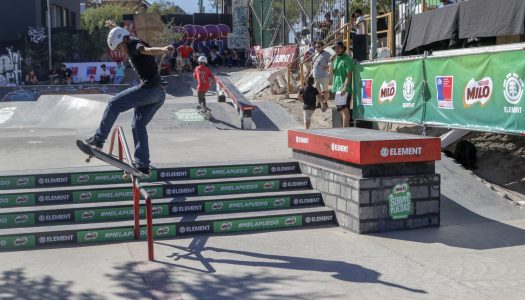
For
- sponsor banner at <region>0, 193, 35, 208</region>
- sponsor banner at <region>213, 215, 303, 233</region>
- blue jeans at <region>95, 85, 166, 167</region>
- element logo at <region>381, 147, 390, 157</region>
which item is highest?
blue jeans at <region>95, 85, 166, 167</region>

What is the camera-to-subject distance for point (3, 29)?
37531 millimetres

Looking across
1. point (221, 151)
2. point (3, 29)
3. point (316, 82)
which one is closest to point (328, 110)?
point (316, 82)

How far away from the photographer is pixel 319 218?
7.91 metres

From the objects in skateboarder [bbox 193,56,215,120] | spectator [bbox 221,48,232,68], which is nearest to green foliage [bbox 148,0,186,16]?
spectator [bbox 221,48,232,68]

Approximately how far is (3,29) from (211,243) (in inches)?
1388

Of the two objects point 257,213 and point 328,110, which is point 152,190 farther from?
point 328,110

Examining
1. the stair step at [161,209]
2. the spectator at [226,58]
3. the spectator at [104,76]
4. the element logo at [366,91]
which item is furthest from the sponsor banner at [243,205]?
the spectator at [226,58]

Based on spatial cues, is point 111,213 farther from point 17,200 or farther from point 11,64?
point 11,64

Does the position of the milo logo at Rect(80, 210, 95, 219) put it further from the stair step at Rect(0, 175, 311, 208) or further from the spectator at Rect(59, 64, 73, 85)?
the spectator at Rect(59, 64, 73, 85)

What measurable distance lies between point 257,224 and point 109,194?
2.06 m

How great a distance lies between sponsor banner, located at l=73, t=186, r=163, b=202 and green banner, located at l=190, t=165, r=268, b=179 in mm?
725

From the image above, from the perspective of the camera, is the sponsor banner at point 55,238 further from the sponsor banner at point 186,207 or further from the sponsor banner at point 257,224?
the sponsor banner at point 257,224

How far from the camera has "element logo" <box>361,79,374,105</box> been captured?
502 inches

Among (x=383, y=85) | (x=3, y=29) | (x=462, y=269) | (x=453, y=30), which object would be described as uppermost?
(x=3, y=29)
